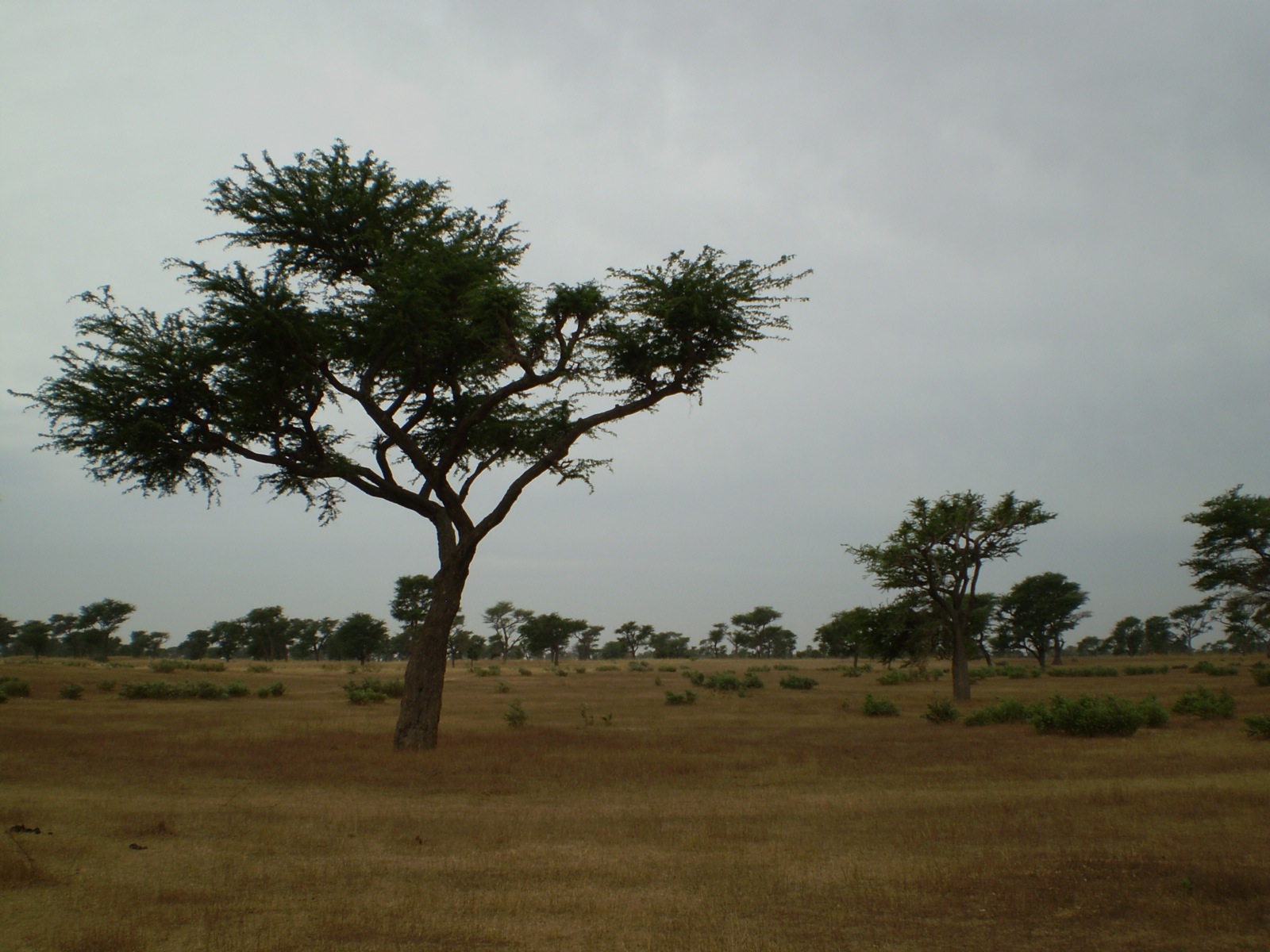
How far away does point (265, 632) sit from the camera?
108750 millimetres

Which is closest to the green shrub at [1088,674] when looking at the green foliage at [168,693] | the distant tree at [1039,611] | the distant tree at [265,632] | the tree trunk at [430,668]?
the distant tree at [1039,611]

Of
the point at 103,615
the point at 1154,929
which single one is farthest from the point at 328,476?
the point at 103,615

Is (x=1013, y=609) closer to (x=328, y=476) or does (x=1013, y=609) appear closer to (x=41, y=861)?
(x=328, y=476)

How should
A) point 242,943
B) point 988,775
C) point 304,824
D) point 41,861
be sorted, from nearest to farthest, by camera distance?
point 242,943
point 41,861
point 304,824
point 988,775

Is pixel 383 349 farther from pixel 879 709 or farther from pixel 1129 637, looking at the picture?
pixel 1129 637

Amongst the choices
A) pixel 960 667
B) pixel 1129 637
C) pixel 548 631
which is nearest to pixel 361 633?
pixel 548 631

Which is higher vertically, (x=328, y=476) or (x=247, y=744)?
(x=328, y=476)

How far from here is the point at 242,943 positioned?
5758 mm

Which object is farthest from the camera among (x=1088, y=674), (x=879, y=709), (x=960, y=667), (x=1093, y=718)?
(x=1088, y=674)

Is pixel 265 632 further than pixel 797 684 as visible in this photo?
Yes

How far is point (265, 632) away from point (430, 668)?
337 feet

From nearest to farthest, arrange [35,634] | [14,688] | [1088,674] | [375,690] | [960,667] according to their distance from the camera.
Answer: [14,688] < [960,667] < [375,690] < [1088,674] < [35,634]

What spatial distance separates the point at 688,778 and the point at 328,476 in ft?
39.4

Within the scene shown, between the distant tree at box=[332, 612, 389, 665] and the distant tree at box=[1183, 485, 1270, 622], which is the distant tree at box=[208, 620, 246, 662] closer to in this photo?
the distant tree at box=[332, 612, 389, 665]
